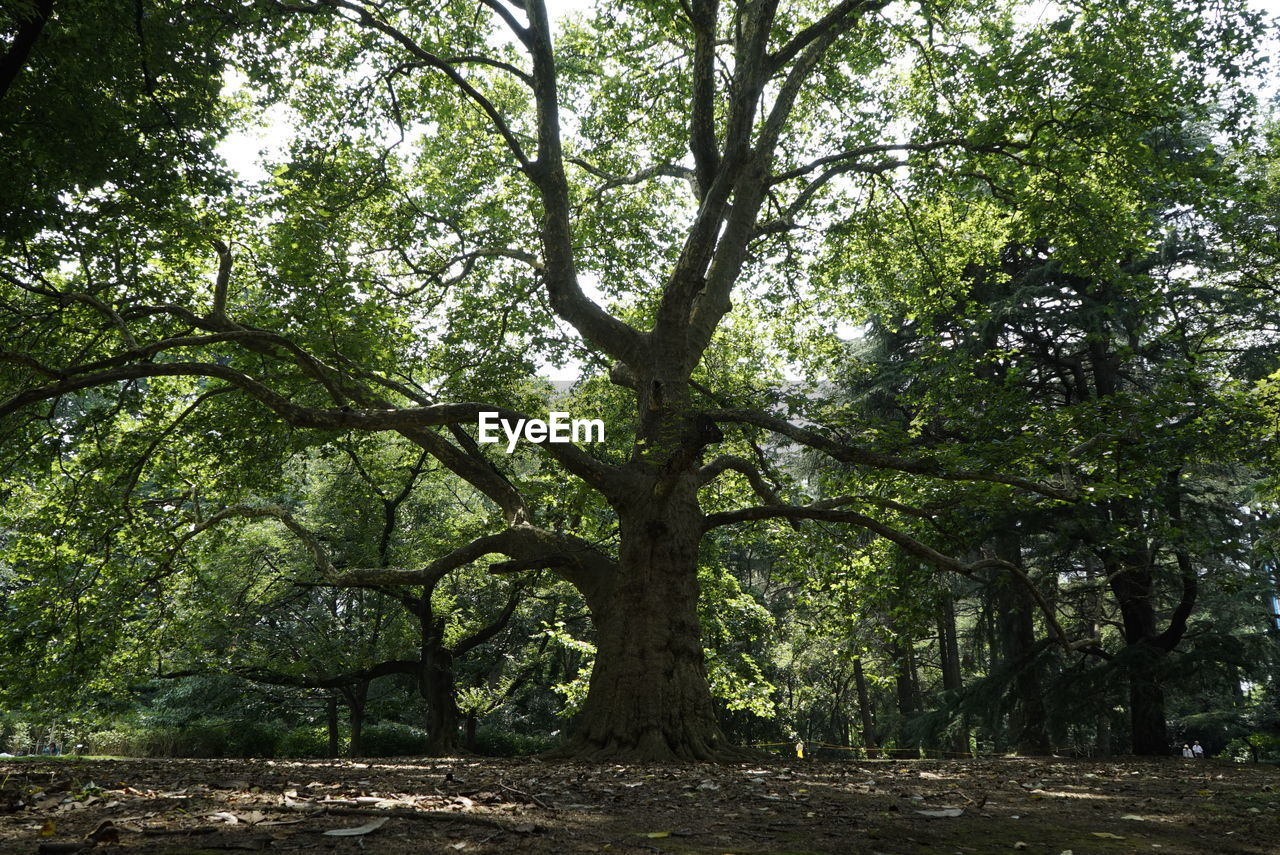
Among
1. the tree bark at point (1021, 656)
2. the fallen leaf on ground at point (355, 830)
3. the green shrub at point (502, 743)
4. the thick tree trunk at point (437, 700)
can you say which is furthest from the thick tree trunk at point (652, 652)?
the green shrub at point (502, 743)

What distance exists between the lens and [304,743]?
20422 millimetres

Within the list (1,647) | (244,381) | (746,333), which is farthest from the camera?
(746,333)

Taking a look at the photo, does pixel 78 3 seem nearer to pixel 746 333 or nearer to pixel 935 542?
pixel 935 542

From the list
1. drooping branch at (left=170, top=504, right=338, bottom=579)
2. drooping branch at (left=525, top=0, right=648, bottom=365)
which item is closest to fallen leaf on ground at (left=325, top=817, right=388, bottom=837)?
drooping branch at (left=170, top=504, right=338, bottom=579)

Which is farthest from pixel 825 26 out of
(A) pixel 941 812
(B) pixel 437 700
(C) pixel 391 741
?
(C) pixel 391 741

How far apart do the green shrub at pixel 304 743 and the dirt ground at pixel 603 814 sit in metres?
15.9

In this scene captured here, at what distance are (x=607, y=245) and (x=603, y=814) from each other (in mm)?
11383

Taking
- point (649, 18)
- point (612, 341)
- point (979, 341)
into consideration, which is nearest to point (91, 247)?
point (612, 341)

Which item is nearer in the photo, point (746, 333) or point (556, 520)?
point (556, 520)

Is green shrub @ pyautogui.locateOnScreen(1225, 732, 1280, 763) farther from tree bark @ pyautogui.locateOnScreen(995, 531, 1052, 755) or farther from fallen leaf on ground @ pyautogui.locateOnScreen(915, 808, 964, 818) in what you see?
fallen leaf on ground @ pyautogui.locateOnScreen(915, 808, 964, 818)

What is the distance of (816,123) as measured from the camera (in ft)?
47.6

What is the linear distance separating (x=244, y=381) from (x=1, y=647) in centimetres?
482

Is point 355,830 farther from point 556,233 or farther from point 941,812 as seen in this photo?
point 556,233

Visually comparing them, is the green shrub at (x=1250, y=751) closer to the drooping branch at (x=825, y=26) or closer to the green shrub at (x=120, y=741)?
the drooping branch at (x=825, y=26)
